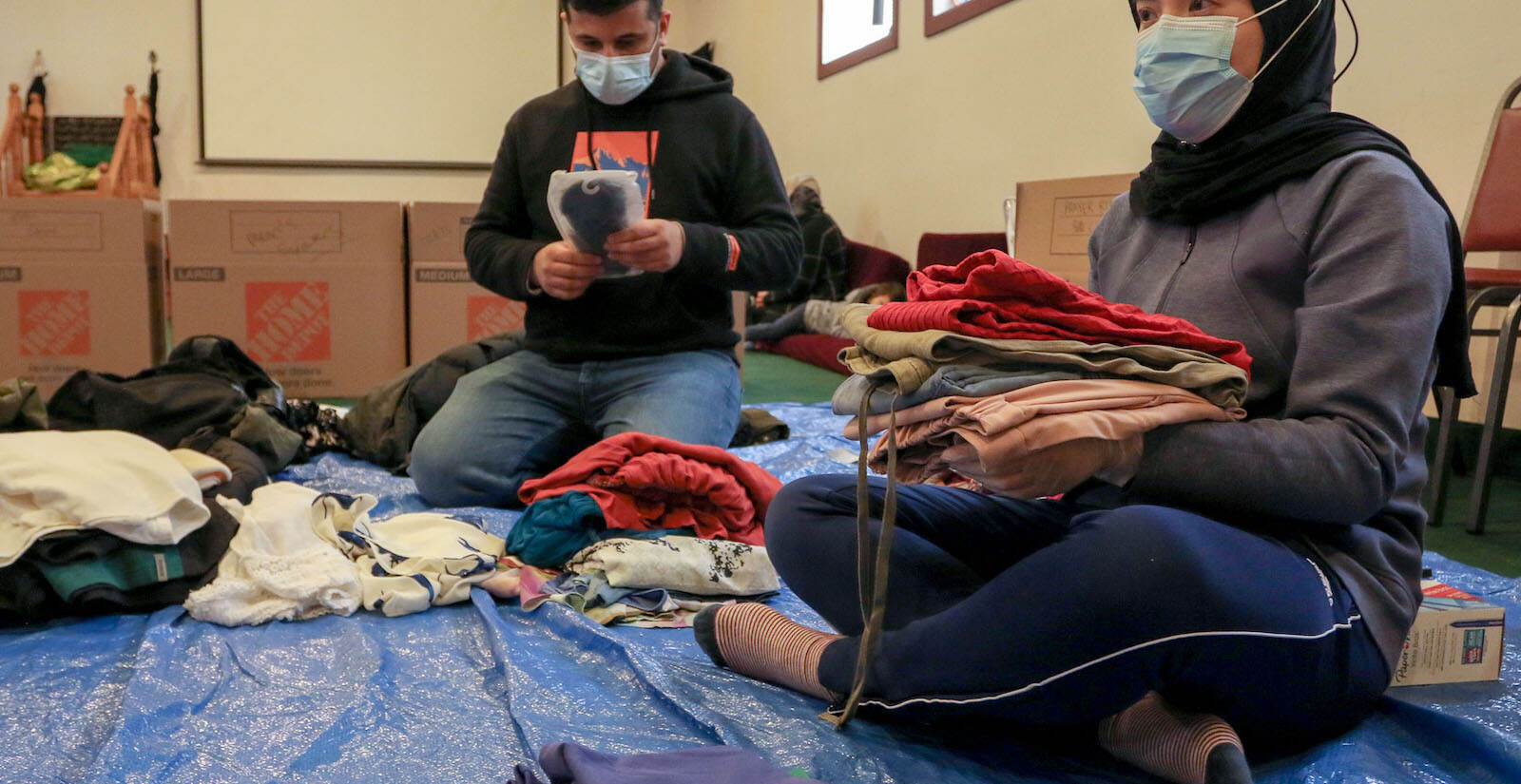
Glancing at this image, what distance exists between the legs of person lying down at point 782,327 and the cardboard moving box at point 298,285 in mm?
2106

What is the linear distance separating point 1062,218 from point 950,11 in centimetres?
172

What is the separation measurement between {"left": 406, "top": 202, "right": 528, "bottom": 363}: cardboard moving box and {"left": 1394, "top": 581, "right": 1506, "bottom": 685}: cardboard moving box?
9.58 feet

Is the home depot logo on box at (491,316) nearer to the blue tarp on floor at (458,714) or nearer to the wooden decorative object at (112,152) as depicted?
the blue tarp on floor at (458,714)

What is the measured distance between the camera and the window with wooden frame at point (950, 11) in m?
4.29

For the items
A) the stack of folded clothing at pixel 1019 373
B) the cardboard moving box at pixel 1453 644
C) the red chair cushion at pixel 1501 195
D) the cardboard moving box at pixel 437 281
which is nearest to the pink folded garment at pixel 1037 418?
the stack of folded clothing at pixel 1019 373

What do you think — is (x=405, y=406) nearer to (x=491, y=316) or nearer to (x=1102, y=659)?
(x=491, y=316)

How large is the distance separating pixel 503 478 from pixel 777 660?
1008 mm

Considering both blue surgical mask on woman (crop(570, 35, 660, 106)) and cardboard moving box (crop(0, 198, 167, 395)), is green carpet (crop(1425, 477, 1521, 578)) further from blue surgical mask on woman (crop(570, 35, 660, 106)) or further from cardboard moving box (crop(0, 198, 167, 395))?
cardboard moving box (crop(0, 198, 167, 395))

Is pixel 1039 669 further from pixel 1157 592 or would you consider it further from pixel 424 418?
pixel 424 418

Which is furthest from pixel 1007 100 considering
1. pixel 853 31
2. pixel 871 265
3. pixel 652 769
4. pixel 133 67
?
pixel 133 67

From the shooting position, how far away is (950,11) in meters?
4.56

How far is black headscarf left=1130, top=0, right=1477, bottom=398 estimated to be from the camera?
3.53 feet

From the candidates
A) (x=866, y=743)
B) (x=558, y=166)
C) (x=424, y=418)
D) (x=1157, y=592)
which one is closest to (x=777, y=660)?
(x=866, y=743)

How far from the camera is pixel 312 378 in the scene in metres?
3.68
